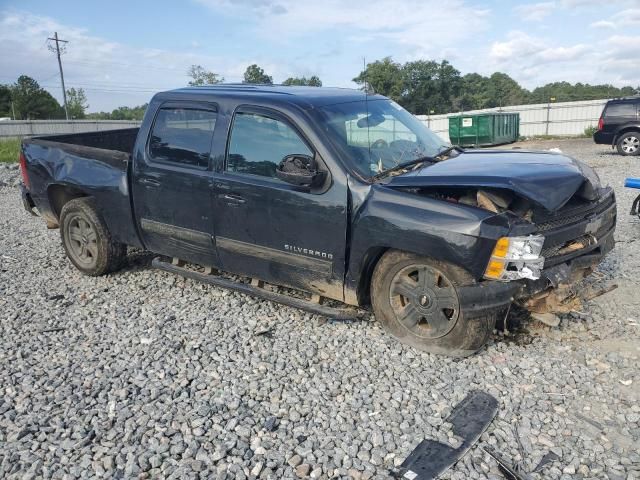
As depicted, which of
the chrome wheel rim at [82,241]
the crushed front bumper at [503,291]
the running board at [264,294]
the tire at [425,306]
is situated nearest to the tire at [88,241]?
the chrome wheel rim at [82,241]

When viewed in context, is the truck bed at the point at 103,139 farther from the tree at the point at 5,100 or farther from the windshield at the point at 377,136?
the tree at the point at 5,100

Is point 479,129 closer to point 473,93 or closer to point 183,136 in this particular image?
point 183,136

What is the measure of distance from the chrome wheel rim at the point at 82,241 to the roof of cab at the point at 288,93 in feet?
5.75

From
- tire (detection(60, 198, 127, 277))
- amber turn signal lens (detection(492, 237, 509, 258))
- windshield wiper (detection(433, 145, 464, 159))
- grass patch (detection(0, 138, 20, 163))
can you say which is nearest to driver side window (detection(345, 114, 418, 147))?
windshield wiper (detection(433, 145, 464, 159))

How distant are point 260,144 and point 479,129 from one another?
21.5 metres

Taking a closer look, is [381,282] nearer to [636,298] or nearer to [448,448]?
[448,448]

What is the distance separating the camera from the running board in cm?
402

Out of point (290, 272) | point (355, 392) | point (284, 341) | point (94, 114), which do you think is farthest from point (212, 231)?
point (94, 114)

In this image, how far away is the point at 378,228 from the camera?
3.67 meters

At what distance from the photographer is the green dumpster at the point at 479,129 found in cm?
2369

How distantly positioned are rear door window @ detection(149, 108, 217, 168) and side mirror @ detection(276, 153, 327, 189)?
939 mm

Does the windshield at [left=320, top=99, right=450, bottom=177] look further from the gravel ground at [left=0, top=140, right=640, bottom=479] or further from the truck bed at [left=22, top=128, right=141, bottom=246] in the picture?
the truck bed at [left=22, top=128, right=141, bottom=246]

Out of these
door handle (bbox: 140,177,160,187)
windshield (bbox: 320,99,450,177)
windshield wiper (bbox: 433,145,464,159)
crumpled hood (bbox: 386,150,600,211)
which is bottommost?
door handle (bbox: 140,177,160,187)

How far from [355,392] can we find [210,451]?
3.29 ft
